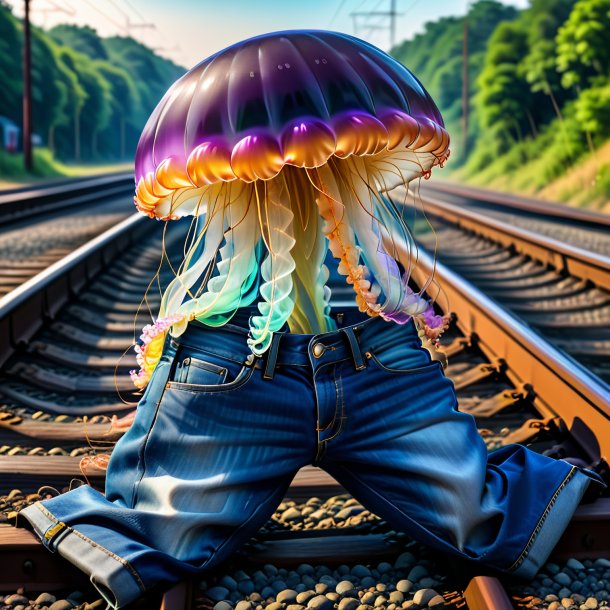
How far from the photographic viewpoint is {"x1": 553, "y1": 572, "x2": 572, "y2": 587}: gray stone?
2.02 metres

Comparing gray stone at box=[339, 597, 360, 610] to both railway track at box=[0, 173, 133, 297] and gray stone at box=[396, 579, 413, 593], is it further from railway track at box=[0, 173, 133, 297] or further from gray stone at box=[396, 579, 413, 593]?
railway track at box=[0, 173, 133, 297]

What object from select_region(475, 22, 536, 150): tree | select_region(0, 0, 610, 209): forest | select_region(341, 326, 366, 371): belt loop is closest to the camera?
select_region(341, 326, 366, 371): belt loop

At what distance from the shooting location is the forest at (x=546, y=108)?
2578 cm

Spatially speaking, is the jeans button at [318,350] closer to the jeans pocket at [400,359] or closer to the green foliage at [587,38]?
the jeans pocket at [400,359]

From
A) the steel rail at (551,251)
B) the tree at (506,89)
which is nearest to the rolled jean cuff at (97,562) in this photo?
the steel rail at (551,251)

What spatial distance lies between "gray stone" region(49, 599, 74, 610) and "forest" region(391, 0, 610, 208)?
17186 mm

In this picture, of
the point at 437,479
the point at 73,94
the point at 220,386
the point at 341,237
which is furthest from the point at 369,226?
the point at 73,94

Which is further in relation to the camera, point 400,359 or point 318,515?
point 318,515

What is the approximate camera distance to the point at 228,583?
2031mm

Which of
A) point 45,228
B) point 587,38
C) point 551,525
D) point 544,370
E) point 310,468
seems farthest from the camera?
point 587,38

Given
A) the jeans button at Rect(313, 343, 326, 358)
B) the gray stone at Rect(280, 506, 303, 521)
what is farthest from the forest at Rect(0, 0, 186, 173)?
the jeans button at Rect(313, 343, 326, 358)

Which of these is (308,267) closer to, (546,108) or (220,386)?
(220,386)

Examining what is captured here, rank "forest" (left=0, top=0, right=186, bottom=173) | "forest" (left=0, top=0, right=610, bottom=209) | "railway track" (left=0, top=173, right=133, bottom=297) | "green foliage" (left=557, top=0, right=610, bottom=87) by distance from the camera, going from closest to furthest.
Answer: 1. "railway track" (left=0, top=173, right=133, bottom=297)
2. "forest" (left=0, top=0, right=610, bottom=209)
3. "green foliage" (left=557, top=0, right=610, bottom=87)
4. "forest" (left=0, top=0, right=186, bottom=173)

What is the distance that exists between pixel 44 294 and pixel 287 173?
3.49 meters
